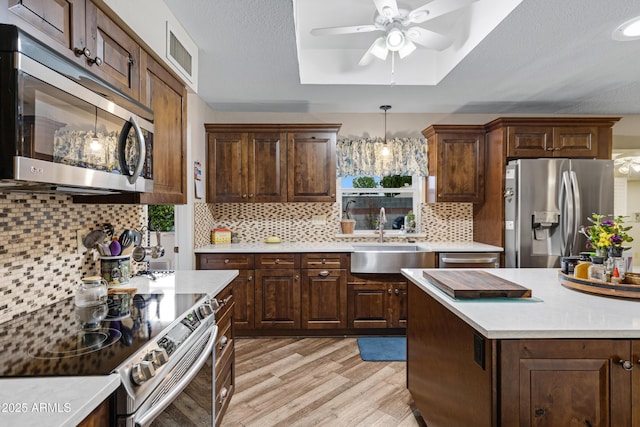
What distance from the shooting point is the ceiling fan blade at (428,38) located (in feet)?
7.26

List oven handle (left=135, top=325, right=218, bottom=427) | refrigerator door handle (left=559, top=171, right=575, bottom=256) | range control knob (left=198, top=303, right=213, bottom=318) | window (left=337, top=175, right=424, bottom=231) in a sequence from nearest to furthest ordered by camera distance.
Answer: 1. oven handle (left=135, top=325, right=218, bottom=427)
2. range control knob (left=198, top=303, right=213, bottom=318)
3. refrigerator door handle (left=559, top=171, right=575, bottom=256)
4. window (left=337, top=175, right=424, bottom=231)

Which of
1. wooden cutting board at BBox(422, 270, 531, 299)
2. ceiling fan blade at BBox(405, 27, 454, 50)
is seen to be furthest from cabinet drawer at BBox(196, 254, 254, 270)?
ceiling fan blade at BBox(405, 27, 454, 50)

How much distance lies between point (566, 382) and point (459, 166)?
292 centimetres

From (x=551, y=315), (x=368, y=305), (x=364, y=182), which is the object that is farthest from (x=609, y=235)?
(x=364, y=182)

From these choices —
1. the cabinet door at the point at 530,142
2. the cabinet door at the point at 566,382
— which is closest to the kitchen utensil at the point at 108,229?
the cabinet door at the point at 566,382

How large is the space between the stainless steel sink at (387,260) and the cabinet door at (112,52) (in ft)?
8.07

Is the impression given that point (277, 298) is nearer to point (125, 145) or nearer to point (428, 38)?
point (125, 145)

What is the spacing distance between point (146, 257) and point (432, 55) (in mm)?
2845

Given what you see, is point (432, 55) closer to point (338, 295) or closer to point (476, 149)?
point (476, 149)

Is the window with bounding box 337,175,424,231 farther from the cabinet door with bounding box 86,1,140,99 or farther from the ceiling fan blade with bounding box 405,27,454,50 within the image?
the cabinet door with bounding box 86,1,140,99

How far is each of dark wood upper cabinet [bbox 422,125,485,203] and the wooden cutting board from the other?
2.06 metres

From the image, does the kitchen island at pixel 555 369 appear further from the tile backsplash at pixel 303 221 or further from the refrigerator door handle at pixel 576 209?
the tile backsplash at pixel 303 221

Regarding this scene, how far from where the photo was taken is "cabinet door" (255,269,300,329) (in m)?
3.47

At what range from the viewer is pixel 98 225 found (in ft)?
6.26
